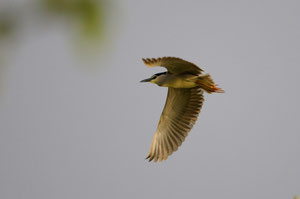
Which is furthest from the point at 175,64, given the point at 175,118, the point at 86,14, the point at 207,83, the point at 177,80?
the point at 86,14

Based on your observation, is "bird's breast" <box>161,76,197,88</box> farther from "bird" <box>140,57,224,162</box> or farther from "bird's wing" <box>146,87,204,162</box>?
"bird's wing" <box>146,87,204,162</box>

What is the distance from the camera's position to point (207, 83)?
7.97 meters

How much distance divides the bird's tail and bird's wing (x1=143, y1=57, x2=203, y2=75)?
0.10 metres

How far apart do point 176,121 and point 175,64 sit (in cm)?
162

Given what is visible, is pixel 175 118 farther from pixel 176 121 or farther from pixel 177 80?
pixel 177 80

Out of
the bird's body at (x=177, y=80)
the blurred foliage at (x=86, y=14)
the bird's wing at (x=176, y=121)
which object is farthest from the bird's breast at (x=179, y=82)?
the blurred foliage at (x=86, y=14)

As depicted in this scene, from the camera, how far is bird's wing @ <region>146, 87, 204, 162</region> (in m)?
8.63

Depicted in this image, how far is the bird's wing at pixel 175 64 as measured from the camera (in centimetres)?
662

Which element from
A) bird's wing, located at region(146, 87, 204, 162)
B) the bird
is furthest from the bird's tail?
bird's wing, located at region(146, 87, 204, 162)

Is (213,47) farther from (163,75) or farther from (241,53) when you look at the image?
(163,75)

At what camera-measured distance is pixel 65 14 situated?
1.47 meters

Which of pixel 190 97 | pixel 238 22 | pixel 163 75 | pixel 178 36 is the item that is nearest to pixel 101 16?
pixel 163 75

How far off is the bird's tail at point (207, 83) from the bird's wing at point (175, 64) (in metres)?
0.10

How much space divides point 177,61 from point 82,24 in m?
5.65
